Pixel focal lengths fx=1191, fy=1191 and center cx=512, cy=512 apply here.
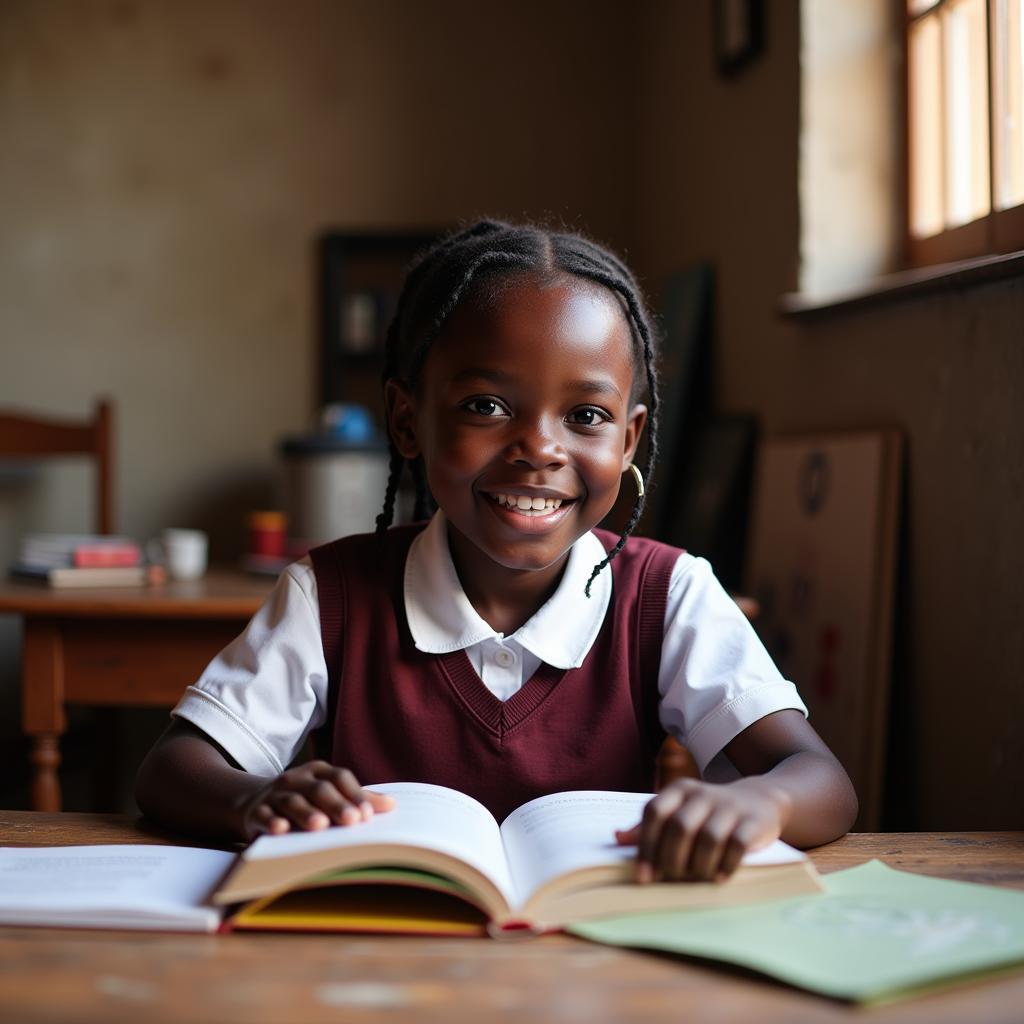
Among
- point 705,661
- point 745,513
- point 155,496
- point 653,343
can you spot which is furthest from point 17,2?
point 705,661

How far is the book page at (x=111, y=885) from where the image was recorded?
0.69 metres

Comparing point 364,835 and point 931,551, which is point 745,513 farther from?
point 364,835

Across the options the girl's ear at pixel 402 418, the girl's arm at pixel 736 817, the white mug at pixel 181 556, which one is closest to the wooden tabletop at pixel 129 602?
the white mug at pixel 181 556

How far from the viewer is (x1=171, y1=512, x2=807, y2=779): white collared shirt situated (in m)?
1.03

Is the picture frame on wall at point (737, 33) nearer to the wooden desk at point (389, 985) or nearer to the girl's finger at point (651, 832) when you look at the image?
the girl's finger at point (651, 832)

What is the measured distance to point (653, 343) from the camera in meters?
1.18

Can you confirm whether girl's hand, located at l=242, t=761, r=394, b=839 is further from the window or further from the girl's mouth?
the window

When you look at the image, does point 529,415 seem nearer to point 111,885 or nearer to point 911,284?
point 111,885

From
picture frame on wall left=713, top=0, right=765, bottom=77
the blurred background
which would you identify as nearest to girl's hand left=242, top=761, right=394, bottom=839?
picture frame on wall left=713, top=0, right=765, bottom=77

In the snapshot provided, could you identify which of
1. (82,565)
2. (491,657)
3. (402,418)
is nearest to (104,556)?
(82,565)

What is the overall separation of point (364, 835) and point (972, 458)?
3.33 ft

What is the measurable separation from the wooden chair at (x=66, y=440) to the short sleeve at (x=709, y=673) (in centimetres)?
209

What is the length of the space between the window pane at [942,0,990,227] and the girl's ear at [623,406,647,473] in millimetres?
743

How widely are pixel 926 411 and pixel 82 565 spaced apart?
146 cm
